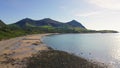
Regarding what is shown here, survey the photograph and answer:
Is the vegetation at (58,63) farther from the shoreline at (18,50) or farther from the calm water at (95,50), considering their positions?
the calm water at (95,50)

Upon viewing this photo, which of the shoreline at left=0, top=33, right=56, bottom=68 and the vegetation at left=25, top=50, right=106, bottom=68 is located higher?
the vegetation at left=25, top=50, right=106, bottom=68

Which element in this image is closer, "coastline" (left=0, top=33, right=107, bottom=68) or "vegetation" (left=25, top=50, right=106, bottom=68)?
"vegetation" (left=25, top=50, right=106, bottom=68)

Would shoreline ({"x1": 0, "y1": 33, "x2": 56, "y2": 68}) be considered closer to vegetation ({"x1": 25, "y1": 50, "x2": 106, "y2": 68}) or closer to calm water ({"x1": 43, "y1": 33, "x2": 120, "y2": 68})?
vegetation ({"x1": 25, "y1": 50, "x2": 106, "y2": 68})

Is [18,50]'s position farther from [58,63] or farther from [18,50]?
[58,63]

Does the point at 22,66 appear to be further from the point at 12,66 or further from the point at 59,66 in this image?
the point at 59,66

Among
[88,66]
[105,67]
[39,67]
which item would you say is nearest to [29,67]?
[39,67]

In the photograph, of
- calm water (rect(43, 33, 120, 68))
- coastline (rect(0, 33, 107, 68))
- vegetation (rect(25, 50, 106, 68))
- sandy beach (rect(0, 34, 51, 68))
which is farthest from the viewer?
calm water (rect(43, 33, 120, 68))

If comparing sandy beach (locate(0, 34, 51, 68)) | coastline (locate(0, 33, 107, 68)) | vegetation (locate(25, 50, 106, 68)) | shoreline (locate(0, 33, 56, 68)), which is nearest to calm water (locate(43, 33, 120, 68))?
vegetation (locate(25, 50, 106, 68))

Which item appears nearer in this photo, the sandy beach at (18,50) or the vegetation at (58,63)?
the vegetation at (58,63)

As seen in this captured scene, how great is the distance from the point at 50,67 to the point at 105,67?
1156 cm

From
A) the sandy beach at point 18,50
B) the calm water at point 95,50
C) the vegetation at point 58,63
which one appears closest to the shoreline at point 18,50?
the sandy beach at point 18,50

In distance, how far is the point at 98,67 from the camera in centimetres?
3641

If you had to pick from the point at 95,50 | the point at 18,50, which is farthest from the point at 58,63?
the point at 95,50

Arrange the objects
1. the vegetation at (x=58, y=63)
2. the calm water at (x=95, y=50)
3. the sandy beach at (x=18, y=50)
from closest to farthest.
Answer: the vegetation at (x=58, y=63), the sandy beach at (x=18, y=50), the calm water at (x=95, y=50)
